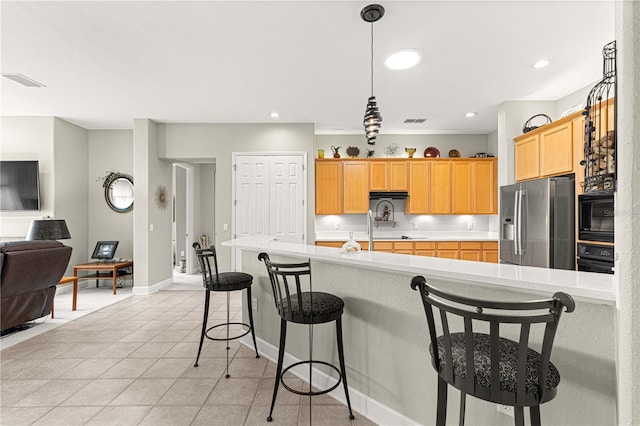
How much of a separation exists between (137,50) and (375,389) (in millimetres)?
3587

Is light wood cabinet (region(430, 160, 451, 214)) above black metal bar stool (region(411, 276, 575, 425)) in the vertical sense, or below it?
above

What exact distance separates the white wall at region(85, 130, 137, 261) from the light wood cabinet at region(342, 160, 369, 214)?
13.4 ft

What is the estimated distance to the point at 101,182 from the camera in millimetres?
5895

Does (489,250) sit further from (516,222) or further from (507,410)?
(507,410)

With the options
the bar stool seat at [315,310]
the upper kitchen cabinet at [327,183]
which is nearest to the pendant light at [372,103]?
the bar stool seat at [315,310]

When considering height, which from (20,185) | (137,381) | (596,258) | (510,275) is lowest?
(137,381)

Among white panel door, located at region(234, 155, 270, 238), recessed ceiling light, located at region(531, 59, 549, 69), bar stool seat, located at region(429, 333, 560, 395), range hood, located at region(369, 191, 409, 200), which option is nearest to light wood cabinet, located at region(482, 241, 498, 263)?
range hood, located at region(369, 191, 409, 200)

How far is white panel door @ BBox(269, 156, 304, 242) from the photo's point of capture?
539 centimetres

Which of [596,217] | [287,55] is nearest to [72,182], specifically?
[287,55]

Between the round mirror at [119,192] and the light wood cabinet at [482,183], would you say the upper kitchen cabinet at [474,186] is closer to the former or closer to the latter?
the light wood cabinet at [482,183]

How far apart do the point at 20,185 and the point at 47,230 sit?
1.09 m

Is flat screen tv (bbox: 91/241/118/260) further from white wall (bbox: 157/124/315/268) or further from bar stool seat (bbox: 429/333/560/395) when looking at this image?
bar stool seat (bbox: 429/333/560/395)

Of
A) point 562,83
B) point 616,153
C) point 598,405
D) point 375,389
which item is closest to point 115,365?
point 375,389

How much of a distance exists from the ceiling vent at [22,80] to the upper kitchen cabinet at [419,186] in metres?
5.52
